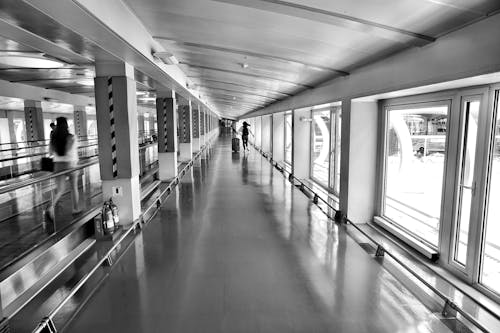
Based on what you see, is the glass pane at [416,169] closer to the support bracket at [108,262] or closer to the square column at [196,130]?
the support bracket at [108,262]

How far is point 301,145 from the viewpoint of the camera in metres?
10.2

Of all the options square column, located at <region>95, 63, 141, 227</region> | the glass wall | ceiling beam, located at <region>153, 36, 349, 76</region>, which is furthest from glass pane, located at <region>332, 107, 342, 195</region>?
square column, located at <region>95, 63, 141, 227</region>

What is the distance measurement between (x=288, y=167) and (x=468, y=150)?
34.3ft

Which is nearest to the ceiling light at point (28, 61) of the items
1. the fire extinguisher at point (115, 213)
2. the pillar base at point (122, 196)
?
the pillar base at point (122, 196)

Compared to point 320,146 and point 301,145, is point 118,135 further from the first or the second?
point 320,146

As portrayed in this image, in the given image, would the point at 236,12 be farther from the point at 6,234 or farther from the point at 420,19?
the point at 6,234

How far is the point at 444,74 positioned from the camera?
317 cm

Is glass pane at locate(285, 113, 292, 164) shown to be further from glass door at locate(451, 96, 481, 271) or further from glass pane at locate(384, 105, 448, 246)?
glass door at locate(451, 96, 481, 271)

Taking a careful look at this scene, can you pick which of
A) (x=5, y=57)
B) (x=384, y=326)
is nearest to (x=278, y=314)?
(x=384, y=326)

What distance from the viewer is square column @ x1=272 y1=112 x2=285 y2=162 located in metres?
14.4

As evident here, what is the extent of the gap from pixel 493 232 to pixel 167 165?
7.53 metres

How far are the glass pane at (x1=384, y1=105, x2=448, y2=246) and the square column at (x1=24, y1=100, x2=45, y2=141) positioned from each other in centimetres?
1203

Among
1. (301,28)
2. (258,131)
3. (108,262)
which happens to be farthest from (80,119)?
(301,28)

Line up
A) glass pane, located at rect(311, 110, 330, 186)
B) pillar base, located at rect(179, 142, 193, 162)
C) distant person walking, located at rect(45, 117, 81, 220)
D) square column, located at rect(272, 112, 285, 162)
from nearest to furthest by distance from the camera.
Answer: distant person walking, located at rect(45, 117, 81, 220), glass pane, located at rect(311, 110, 330, 186), pillar base, located at rect(179, 142, 193, 162), square column, located at rect(272, 112, 285, 162)
